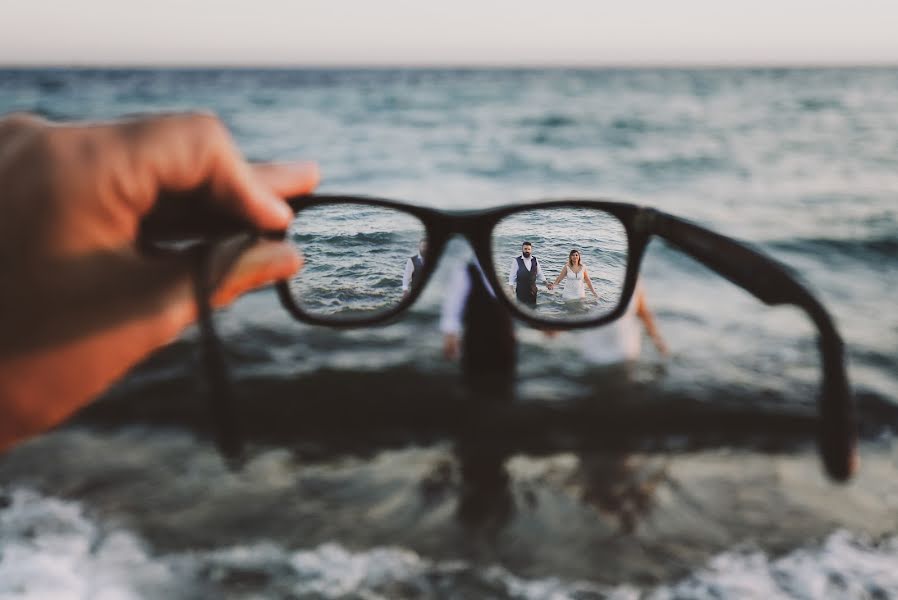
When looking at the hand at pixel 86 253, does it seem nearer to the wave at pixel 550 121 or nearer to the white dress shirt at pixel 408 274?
the white dress shirt at pixel 408 274

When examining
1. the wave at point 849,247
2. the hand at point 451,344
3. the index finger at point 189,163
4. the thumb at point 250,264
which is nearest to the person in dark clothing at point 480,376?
the hand at point 451,344

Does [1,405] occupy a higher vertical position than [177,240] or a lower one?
lower

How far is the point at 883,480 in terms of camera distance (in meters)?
4.04

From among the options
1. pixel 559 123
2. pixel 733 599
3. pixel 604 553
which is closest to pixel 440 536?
pixel 604 553

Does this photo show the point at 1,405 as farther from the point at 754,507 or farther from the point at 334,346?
the point at 334,346

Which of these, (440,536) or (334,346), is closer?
(440,536)

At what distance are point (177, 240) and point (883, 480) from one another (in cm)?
475

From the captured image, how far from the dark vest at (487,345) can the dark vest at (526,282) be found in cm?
248

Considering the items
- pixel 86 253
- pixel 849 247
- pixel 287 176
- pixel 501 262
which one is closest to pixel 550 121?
pixel 849 247

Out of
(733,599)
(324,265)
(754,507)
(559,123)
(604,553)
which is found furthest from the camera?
(559,123)

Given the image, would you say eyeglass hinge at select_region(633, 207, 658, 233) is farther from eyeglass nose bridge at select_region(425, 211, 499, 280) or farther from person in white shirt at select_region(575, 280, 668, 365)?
person in white shirt at select_region(575, 280, 668, 365)

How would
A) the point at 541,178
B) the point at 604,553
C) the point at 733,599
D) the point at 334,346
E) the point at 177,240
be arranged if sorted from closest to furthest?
the point at 177,240
the point at 733,599
the point at 604,553
the point at 334,346
the point at 541,178

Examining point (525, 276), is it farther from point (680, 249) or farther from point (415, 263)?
point (680, 249)

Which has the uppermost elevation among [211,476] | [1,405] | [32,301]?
[32,301]
